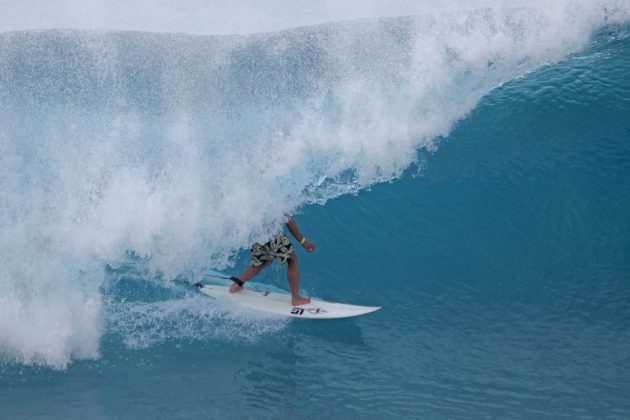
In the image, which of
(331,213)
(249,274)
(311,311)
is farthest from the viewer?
(331,213)

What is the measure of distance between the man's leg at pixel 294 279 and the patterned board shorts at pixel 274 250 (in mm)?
62

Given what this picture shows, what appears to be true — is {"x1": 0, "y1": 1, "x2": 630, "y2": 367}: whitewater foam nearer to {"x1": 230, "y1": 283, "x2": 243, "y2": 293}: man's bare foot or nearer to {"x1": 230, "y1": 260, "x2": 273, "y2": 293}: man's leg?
{"x1": 230, "y1": 260, "x2": 273, "y2": 293}: man's leg

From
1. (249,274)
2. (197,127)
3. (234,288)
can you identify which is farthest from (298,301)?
(197,127)

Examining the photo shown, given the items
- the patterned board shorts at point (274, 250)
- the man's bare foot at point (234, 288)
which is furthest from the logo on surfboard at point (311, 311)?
the man's bare foot at point (234, 288)

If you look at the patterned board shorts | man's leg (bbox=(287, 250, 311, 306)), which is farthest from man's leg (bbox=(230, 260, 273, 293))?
man's leg (bbox=(287, 250, 311, 306))

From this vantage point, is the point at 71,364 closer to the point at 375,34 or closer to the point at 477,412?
the point at 477,412

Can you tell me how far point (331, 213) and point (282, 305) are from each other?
204 centimetres

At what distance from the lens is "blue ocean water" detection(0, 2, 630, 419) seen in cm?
675

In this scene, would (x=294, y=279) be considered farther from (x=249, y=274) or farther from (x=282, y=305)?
(x=249, y=274)

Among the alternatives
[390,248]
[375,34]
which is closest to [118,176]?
[390,248]

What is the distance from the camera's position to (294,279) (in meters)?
7.86

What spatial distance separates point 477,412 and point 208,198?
4610 mm

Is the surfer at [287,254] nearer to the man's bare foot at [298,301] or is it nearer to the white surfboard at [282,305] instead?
the man's bare foot at [298,301]

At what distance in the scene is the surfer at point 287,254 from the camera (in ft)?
25.3
